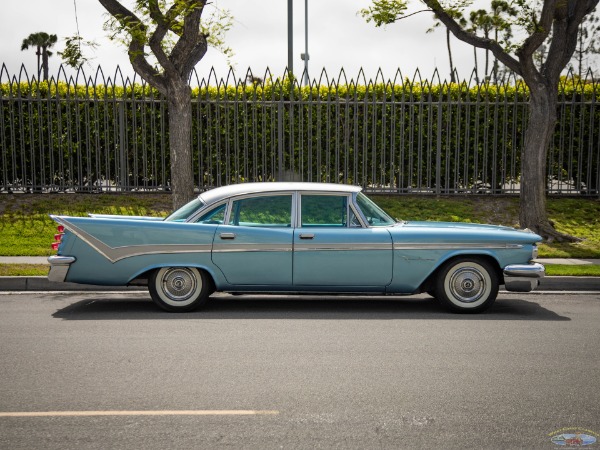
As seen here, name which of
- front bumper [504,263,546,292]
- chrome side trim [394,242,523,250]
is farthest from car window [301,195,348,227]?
front bumper [504,263,546,292]

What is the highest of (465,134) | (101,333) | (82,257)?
(465,134)

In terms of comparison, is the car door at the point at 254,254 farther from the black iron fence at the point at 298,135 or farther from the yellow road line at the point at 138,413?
the black iron fence at the point at 298,135

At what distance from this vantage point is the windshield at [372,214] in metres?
9.01

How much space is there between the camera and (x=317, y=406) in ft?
17.3

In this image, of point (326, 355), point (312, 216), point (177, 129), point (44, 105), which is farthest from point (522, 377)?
point (44, 105)

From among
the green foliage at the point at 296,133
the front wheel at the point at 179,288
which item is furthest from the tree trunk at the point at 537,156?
the front wheel at the point at 179,288

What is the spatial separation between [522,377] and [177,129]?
988 cm

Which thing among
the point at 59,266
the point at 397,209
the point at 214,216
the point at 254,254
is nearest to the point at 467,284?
the point at 254,254

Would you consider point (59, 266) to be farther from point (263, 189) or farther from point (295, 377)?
point (295, 377)

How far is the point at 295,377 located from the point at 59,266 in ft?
12.3

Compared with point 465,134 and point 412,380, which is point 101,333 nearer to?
point 412,380

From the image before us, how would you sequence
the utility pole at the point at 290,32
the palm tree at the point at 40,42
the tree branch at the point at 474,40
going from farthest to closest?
the palm tree at the point at 40,42
the utility pole at the point at 290,32
the tree branch at the point at 474,40

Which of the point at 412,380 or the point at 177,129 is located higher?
the point at 177,129

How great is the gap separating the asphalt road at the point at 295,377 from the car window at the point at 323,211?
3.19 feet
